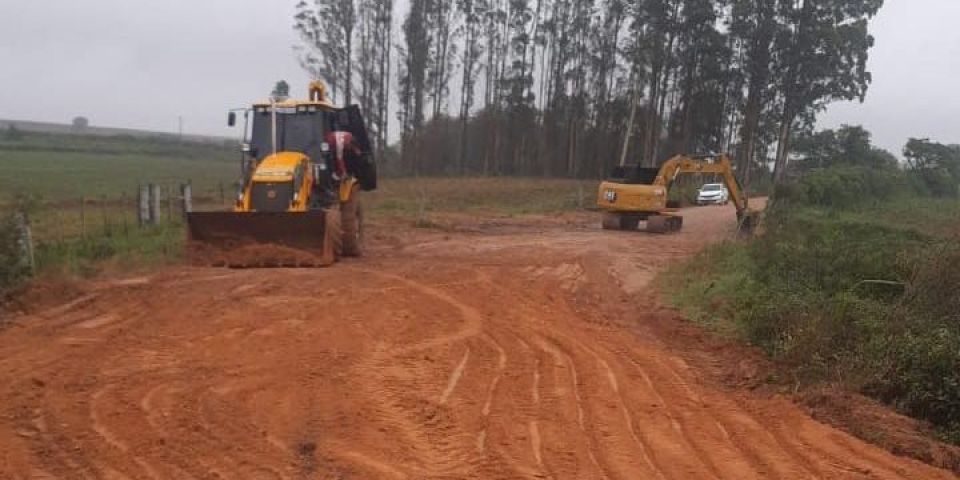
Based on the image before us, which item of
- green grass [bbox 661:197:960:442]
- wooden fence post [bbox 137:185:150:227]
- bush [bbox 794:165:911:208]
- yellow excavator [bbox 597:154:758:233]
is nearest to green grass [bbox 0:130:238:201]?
wooden fence post [bbox 137:185:150:227]

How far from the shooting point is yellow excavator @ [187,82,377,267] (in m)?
12.5

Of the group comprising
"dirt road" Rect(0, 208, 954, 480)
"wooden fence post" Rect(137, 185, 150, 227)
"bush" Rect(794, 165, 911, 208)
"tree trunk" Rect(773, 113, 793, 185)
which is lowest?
"dirt road" Rect(0, 208, 954, 480)

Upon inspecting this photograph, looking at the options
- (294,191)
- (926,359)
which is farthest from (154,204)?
(926,359)

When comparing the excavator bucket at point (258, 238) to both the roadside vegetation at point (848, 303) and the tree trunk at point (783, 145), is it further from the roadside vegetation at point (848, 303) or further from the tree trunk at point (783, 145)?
the tree trunk at point (783, 145)

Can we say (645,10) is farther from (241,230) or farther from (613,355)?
(613,355)

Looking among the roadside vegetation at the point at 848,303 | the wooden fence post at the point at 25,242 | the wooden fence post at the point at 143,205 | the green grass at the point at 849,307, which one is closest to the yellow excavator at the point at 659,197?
the roadside vegetation at the point at 848,303

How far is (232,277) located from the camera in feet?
37.1

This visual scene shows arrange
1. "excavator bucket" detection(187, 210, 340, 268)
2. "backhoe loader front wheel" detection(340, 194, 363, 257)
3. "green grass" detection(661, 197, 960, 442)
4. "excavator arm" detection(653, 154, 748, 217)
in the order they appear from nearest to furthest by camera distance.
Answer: "green grass" detection(661, 197, 960, 442) < "excavator bucket" detection(187, 210, 340, 268) < "backhoe loader front wheel" detection(340, 194, 363, 257) < "excavator arm" detection(653, 154, 748, 217)

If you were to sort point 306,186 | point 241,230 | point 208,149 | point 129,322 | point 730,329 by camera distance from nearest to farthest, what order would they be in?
1. point 129,322
2. point 730,329
3. point 241,230
4. point 306,186
5. point 208,149

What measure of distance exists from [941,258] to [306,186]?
920cm

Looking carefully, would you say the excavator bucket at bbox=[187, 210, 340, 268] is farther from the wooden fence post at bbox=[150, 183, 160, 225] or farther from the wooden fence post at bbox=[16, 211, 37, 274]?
the wooden fence post at bbox=[150, 183, 160, 225]

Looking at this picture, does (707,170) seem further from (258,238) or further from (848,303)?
(848,303)

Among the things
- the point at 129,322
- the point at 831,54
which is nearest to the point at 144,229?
the point at 129,322

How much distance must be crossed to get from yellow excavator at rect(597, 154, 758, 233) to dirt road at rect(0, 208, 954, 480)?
435 inches
